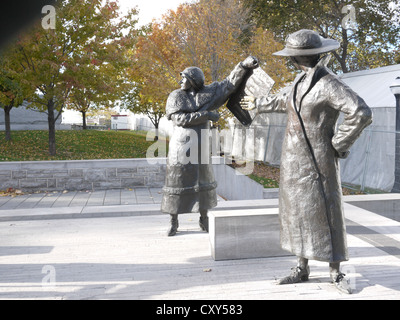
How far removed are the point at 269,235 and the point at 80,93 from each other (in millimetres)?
11824

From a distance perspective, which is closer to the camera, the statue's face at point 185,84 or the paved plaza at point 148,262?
the paved plaza at point 148,262

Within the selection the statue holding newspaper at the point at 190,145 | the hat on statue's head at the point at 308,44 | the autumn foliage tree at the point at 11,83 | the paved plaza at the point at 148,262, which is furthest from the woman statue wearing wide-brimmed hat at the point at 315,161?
the autumn foliage tree at the point at 11,83

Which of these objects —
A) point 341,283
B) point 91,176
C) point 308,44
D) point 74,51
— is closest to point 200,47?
point 74,51

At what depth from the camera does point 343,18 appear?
19938 mm

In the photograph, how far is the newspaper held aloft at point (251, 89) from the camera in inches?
197

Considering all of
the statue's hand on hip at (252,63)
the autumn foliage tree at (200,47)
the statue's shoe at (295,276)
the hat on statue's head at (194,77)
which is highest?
the autumn foliage tree at (200,47)

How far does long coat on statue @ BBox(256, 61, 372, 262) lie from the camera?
359cm

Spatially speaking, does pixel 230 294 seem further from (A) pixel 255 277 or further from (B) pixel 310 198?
(B) pixel 310 198

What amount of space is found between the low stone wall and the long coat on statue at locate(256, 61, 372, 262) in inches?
301

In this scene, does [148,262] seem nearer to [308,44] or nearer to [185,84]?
[185,84]

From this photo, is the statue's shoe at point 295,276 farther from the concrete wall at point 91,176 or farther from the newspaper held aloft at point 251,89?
the concrete wall at point 91,176

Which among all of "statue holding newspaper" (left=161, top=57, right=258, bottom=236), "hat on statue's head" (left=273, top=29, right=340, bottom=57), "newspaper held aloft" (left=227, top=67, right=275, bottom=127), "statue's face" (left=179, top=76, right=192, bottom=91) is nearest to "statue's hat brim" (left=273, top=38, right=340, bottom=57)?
"hat on statue's head" (left=273, top=29, right=340, bottom=57)

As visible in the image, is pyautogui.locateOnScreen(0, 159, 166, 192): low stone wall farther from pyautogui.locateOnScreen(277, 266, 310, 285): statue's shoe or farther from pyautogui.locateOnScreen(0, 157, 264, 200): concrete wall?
pyautogui.locateOnScreen(277, 266, 310, 285): statue's shoe

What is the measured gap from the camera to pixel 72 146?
1723 cm
